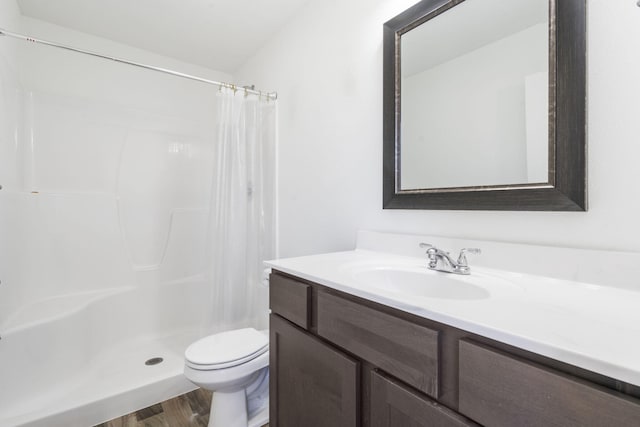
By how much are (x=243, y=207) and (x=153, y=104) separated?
4.54 feet

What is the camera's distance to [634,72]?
2.50 ft

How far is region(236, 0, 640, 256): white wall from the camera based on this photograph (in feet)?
2.56

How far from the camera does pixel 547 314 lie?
597mm

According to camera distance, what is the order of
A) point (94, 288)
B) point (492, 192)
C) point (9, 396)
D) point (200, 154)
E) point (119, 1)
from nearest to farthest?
point (492, 192)
point (9, 396)
point (119, 1)
point (94, 288)
point (200, 154)

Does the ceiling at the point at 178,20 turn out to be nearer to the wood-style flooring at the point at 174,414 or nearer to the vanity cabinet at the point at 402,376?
the vanity cabinet at the point at 402,376

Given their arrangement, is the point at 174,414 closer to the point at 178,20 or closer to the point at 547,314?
the point at 547,314

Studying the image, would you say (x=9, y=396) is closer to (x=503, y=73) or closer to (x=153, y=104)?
(x=153, y=104)

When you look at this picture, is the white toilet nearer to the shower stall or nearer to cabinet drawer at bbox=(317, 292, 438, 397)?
the shower stall

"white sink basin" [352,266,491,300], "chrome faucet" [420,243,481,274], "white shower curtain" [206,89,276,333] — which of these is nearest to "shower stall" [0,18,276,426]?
"white shower curtain" [206,89,276,333]

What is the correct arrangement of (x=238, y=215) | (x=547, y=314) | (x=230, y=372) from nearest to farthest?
1. (x=547, y=314)
2. (x=230, y=372)
3. (x=238, y=215)

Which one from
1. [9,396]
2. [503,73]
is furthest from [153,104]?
[503,73]

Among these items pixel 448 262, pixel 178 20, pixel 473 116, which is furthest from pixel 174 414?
pixel 178 20

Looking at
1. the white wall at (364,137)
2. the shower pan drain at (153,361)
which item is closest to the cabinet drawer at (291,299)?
the white wall at (364,137)

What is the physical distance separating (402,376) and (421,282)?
42 centimetres
